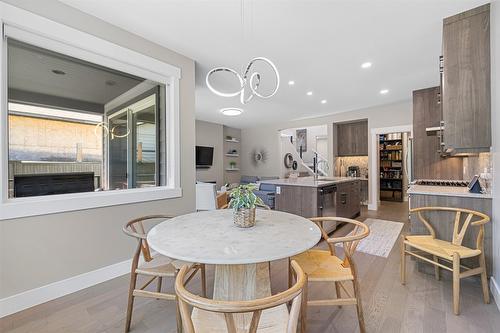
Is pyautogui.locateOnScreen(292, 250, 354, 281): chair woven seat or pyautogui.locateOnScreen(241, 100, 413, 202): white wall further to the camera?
pyautogui.locateOnScreen(241, 100, 413, 202): white wall

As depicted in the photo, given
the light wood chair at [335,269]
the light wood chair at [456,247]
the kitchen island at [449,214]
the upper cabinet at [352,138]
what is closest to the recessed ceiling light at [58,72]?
the light wood chair at [335,269]

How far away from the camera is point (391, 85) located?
14.8 ft

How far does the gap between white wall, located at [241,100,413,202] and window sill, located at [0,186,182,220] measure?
5.50 m

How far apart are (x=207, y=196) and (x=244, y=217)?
3.52m

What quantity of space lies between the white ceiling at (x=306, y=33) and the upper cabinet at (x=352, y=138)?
253cm

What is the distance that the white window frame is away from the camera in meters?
1.92

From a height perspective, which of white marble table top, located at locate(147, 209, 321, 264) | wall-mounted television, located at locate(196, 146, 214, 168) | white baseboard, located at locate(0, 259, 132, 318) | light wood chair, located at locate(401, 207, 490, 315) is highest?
wall-mounted television, located at locate(196, 146, 214, 168)

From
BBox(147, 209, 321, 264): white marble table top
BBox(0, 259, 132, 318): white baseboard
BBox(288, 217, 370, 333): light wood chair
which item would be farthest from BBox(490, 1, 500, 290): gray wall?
BBox(0, 259, 132, 318): white baseboard

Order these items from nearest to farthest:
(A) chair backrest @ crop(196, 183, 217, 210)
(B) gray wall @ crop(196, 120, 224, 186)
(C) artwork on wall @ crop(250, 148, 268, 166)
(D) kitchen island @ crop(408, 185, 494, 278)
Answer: (D) kitchen island @ crop(408, 185, 494, 278), (A) chair backrest @ crop(196, 183, 217, 210), (B) gray wall @ crop(196, 120, 224, 186), (C) artwork on wall @ crop(250, 148, 268, 166)

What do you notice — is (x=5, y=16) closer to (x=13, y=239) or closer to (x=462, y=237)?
(x=13, y=239)

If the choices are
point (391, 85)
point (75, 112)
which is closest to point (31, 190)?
point (75, 112)

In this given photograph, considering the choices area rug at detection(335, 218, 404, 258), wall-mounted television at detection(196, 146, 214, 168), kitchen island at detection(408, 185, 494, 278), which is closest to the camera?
kitchen island at detection(408, 185, 494, 278)

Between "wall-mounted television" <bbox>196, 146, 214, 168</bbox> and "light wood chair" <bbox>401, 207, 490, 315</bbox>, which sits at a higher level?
"wall-mounted television" <bbox>196, 146, 214, 168</bbox>

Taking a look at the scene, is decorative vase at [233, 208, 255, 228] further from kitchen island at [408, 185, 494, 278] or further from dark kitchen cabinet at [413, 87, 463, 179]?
dark kitchen cabinet at [413, 87, 463, 179]
